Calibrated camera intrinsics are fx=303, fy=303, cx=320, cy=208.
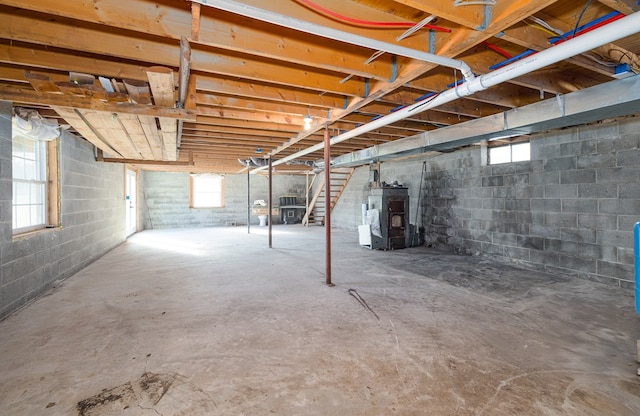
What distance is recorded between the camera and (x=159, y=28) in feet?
6.00

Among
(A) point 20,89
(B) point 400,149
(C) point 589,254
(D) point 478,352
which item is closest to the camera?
(D) point 478,352

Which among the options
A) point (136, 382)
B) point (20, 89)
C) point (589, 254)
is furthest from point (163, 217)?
point (589, 254)

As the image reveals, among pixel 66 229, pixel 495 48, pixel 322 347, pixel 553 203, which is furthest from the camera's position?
pixel 553 203

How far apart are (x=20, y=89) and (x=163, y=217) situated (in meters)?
8.04

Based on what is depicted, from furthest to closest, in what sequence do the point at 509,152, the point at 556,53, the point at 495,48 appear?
the point at 509,152, the point at 495,48, the point at 556,53

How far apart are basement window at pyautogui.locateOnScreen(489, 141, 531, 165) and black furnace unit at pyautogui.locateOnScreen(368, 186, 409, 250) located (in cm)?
168

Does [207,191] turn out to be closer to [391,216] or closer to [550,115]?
[391,216]

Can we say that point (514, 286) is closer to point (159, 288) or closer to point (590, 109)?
point (590, 109)

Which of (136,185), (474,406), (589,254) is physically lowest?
(474,406)

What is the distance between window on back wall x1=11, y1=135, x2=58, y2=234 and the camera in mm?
3176

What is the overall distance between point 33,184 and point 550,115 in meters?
5.74

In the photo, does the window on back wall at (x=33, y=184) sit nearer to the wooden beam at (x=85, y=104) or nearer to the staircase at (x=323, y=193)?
the wooden beam at (x=85, y=104)

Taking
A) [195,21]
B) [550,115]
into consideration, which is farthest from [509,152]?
[195,21]

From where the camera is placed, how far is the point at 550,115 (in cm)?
311
